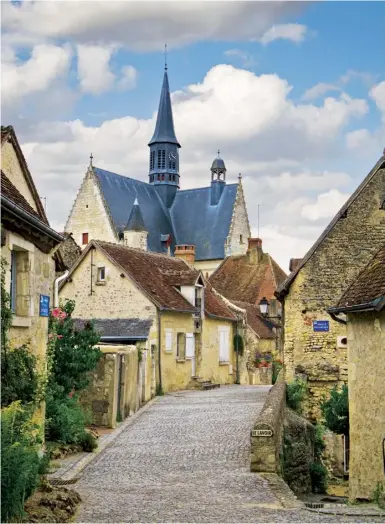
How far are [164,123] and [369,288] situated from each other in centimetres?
6118

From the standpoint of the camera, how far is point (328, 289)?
69.6 feet

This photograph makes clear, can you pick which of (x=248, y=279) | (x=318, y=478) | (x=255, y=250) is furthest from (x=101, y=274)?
(x=255, y=250)

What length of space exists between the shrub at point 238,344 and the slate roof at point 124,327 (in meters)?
9.15

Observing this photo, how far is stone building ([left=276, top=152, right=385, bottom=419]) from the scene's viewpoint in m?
20.8

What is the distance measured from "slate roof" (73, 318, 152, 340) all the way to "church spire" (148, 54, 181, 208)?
137 feet

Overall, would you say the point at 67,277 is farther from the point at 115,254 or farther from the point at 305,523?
the point at 305,523

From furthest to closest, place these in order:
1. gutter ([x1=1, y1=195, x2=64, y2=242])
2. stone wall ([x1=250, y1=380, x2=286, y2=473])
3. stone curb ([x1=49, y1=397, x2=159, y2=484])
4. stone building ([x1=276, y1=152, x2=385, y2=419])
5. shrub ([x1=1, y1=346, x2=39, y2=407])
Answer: stone building ([x1=276, y1=152, x2=385, y2=419]) → stone wall ([x1=250, y1=380, x2=286, y2=473]) → stone curb ([x1=49, y1=397, x2=159, y2=484]) → shrub ([x1=1, y1=346, x2=39, y2=407]) → gutter ([x1=1, y1=195, x2=64, y2=242])

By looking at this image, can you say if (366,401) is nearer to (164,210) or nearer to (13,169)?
(13,169)

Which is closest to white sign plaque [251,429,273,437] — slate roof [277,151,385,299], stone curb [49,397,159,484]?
stone curb [49,397,159,484]

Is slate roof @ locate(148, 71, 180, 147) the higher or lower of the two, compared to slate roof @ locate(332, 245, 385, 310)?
higher

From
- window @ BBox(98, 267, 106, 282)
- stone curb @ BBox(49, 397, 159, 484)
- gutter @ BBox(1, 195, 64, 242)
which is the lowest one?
stone curb @ BBox(49, 397, 159, 484)

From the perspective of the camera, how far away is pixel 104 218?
6100cm

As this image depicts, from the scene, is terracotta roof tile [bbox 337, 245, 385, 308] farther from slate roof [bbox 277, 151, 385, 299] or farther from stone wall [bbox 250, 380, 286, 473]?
slate roof [bbox 277, 151, 385, 299]

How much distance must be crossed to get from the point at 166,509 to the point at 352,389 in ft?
16.4
